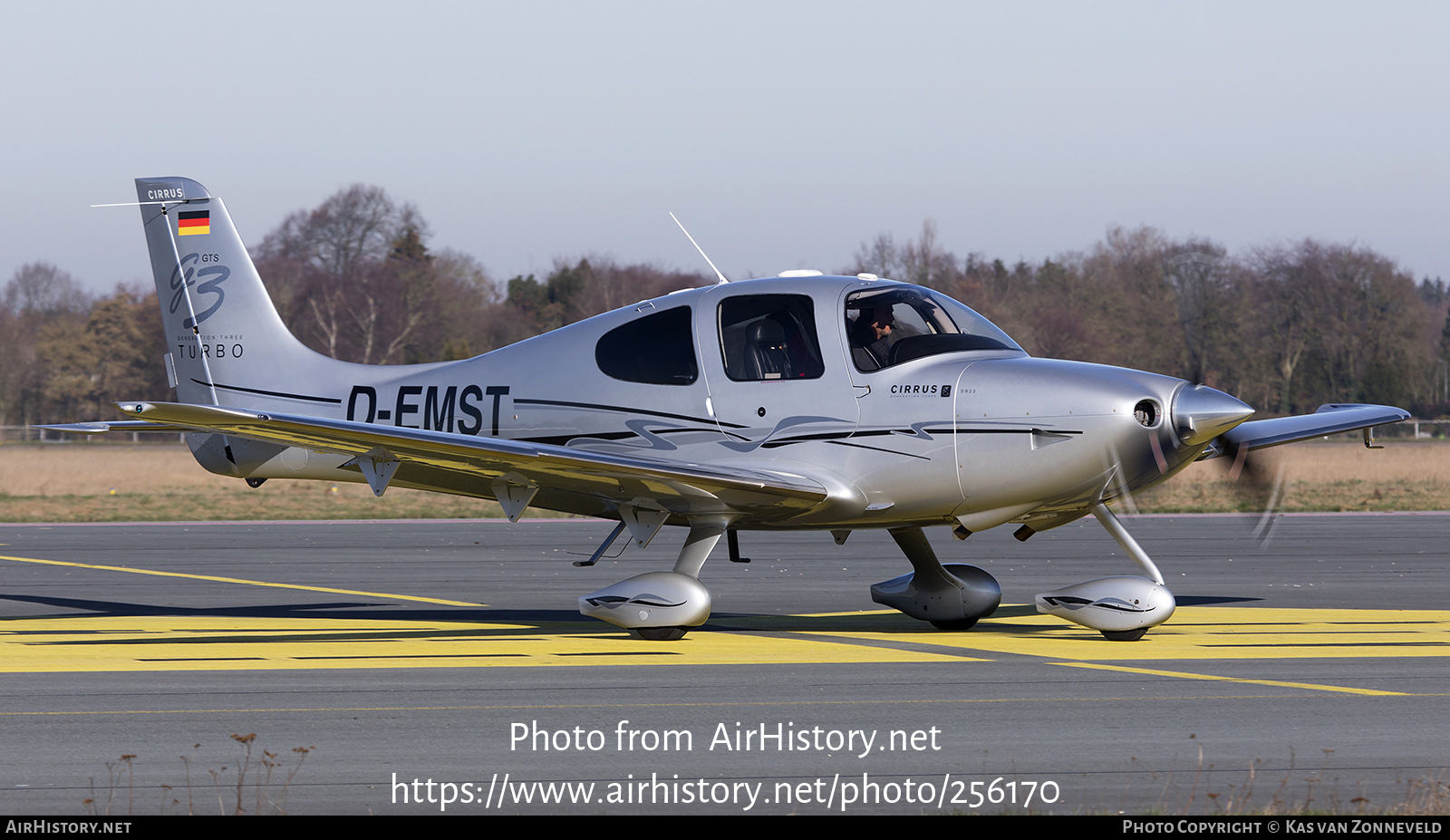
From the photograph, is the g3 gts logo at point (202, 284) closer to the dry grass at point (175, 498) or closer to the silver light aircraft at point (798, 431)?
the silver light aircraft at point (798, 431)

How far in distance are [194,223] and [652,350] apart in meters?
5.31

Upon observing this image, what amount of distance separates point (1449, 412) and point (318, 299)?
5891cm

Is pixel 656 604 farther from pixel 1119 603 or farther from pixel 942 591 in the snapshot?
pixel 1119 603

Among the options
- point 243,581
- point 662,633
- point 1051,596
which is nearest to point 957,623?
point 1051,596

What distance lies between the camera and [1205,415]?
30.6 feet

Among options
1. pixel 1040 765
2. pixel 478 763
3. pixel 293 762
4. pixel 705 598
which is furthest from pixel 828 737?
pixel 705 598

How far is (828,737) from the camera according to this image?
670cm

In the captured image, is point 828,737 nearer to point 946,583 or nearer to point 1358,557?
point 946,583

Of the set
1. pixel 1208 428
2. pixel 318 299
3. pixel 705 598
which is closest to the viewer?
pixel 1208 428

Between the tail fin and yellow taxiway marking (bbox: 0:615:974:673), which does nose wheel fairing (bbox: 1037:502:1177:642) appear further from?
the tail fin

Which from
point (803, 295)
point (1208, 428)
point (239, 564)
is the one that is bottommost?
point (239, 564)

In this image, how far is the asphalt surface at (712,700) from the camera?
221 inches

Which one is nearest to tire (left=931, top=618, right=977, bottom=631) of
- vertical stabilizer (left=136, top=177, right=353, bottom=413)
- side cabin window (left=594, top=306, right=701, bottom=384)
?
side cabin window (left=594, top=306, right=701, bottom=384)

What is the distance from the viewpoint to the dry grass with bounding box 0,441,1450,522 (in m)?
29.5
